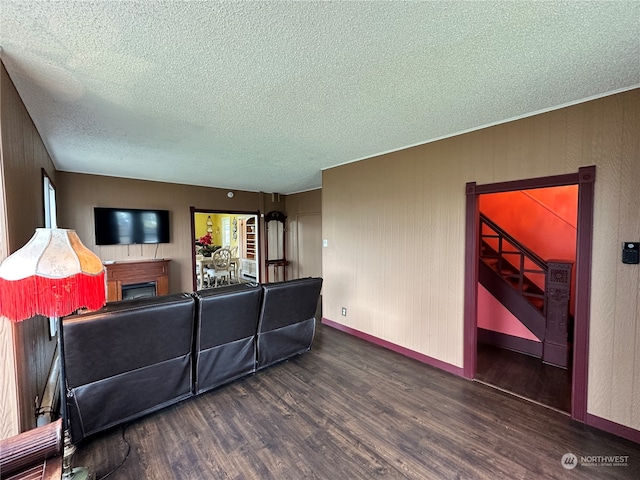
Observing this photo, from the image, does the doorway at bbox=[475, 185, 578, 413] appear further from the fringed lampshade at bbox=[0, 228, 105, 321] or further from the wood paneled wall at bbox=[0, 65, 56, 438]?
the wood paneled wall at bbox=[0, 65, 56, 438]

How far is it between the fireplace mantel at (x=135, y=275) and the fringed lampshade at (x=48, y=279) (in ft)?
12.7

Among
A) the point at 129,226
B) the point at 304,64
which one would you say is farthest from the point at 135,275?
the point at 304,64

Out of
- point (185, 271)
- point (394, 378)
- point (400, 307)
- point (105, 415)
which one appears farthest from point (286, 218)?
point (105, 415)

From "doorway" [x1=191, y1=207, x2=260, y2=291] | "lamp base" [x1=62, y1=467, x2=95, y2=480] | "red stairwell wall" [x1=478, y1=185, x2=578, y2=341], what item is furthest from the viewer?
"doorway" [x1=191, y1=207, x2=260, y2=291]

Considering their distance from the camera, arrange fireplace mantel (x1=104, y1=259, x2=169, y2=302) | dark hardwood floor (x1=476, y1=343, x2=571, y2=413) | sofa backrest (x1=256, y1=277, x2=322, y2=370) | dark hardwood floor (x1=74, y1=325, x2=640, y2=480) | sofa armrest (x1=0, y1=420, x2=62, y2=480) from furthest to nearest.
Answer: fireplace mantel (x1=104, y1=259, x2=169, y2=302), sofa backrest (x1=256, y1=277, x2=322, y2=370), dark hardwood floor (x1=476, y1=343, x2=571, y2=413), dark hardwood floor (x1=74, y1=325, x2=640, y2=480), sofa armrest (x1=0, y1=420, x2=62, y2=480)

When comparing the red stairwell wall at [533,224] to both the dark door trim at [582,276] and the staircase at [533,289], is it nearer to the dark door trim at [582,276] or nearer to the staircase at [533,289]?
the staircase at [533,289]

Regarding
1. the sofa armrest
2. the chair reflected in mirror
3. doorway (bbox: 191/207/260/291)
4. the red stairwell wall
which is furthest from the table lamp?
the chair reflected in mirror

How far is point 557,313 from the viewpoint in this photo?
3.05 m

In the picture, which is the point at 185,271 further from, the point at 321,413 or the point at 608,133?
A: the point at 608,133

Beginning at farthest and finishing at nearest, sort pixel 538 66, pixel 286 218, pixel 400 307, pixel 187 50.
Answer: pixel 286 218 < pixel 400 307 < pixel 538 66 < pixel 187 50

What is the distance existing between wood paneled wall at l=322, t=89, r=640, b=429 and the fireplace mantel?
125 inches

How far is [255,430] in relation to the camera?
2.04 meters

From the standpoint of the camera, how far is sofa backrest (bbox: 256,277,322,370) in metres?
2.75

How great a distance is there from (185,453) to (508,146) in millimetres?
3597
